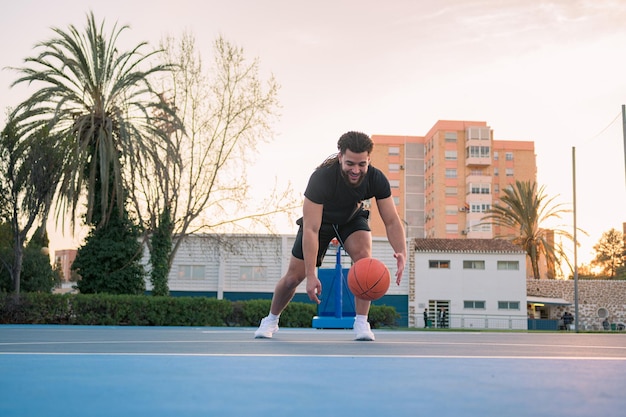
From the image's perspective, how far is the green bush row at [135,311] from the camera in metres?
21.7

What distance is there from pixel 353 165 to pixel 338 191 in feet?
1.38

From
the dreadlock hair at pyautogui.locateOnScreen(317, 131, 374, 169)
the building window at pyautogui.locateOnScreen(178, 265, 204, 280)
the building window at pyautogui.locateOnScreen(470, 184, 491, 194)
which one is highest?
the building window at pyautogui.locateOnScreen(470, 184, 491, 194)

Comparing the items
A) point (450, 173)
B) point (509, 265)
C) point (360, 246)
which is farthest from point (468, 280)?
point (360, 246)

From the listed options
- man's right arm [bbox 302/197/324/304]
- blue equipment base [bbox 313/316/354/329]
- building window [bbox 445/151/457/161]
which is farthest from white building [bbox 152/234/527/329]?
man's right arm [bbox 302/197/324/304]

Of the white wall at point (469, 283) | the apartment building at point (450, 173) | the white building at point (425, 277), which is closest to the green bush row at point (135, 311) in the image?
the white building at point (425, 277)

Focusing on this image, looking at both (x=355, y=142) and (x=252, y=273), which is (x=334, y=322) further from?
(x=252, y=273)

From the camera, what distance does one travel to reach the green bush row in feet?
71.3

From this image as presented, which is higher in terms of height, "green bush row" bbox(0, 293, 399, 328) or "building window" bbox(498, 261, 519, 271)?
"building window" bbox(498, 261, 519, 271)

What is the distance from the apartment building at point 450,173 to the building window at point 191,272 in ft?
115

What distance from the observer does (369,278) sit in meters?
6.67

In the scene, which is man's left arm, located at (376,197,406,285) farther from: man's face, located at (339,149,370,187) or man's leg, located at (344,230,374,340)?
man's face, located at (339,149,370,187)

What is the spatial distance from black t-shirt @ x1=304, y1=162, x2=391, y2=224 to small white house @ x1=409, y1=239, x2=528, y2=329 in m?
45.2

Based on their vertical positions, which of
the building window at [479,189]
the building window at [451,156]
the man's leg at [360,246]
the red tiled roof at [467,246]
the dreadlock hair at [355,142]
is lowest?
the man's leg at [360,246]

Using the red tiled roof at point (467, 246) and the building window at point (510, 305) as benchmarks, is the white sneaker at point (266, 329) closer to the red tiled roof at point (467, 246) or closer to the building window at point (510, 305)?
the red tiled roof at point (467, 246)
